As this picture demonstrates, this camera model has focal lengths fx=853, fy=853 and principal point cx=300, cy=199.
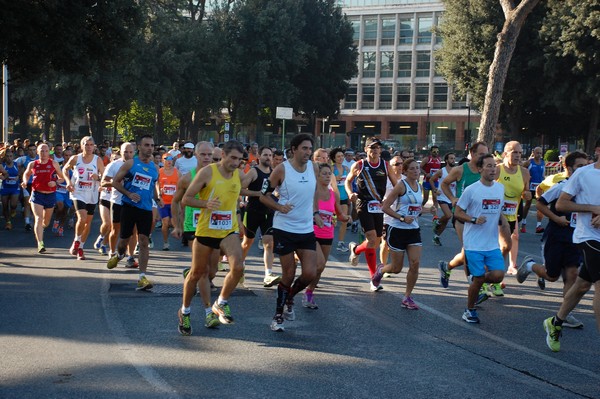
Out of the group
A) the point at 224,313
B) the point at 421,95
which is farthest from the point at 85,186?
the point at 421,95

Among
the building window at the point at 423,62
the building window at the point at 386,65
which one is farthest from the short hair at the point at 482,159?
the building window at the point at 386,65

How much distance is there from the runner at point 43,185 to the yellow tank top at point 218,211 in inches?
281

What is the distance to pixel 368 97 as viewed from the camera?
93062 mm

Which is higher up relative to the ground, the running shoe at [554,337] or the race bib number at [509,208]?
the race bib number at [509,208]

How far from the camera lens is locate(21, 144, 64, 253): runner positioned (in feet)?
47.6

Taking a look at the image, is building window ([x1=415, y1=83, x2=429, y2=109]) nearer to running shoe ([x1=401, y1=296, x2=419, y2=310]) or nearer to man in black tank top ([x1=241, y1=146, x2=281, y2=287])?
man in black tank top ([x1=241, y1=146, x2=281, y2=287])

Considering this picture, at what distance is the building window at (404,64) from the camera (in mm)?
90688

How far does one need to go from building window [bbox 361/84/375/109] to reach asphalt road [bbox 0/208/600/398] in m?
82.0

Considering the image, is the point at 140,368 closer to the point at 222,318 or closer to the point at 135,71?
the point at 222,318

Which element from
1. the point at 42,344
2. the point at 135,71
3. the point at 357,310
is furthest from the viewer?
the point at 135,71

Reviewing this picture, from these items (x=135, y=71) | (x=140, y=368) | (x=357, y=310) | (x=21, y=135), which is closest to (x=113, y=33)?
(x=357, y=310)

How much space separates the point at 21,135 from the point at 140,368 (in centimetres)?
5050

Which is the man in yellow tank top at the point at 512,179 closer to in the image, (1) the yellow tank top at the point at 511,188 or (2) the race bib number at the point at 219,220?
(1) the yellow tank top at the point at 511,188

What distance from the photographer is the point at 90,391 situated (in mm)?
5918
